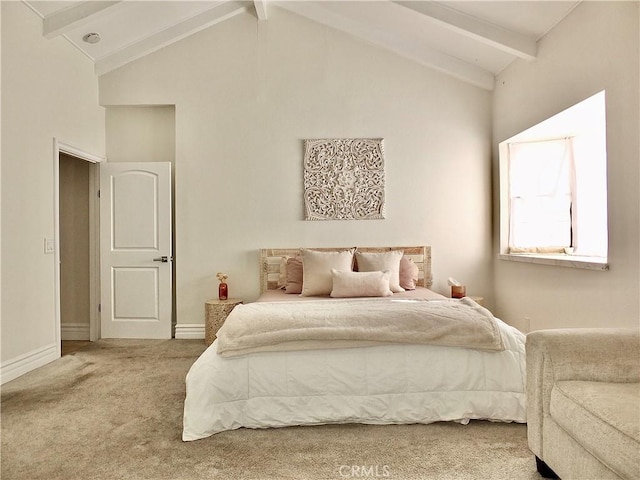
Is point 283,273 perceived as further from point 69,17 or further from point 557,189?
point 69,17

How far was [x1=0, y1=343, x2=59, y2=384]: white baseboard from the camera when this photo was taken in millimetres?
3086

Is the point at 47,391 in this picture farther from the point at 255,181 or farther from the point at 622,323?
the point at 622,323

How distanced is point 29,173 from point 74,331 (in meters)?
1.98

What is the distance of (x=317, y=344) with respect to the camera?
90.1 inches

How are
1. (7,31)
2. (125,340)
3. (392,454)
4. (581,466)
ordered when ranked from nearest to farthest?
(581,466) → (392,454) → (7,31) → (125,340)

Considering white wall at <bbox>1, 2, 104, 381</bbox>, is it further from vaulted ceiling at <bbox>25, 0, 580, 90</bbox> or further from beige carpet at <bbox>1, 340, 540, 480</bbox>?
beige carpet at <bbox>1, 340, 540, 480</bbox>

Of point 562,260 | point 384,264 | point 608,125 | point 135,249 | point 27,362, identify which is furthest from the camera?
point 135,249

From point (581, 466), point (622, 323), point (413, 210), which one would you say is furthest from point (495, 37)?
point (581, 466)

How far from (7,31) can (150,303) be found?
2.70 m

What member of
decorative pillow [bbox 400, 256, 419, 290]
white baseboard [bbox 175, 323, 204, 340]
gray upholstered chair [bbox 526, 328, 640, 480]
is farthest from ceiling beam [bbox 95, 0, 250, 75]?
gray upholstered chair [bbox 526, 328, 640, 480]

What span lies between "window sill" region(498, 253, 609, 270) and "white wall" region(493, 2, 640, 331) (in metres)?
0.06

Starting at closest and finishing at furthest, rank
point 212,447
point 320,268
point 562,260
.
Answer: point 212,447 → point 562,260 → point 320,268

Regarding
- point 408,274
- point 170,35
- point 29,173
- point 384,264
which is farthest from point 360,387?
point 170,35

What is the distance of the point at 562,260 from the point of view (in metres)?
3.17
